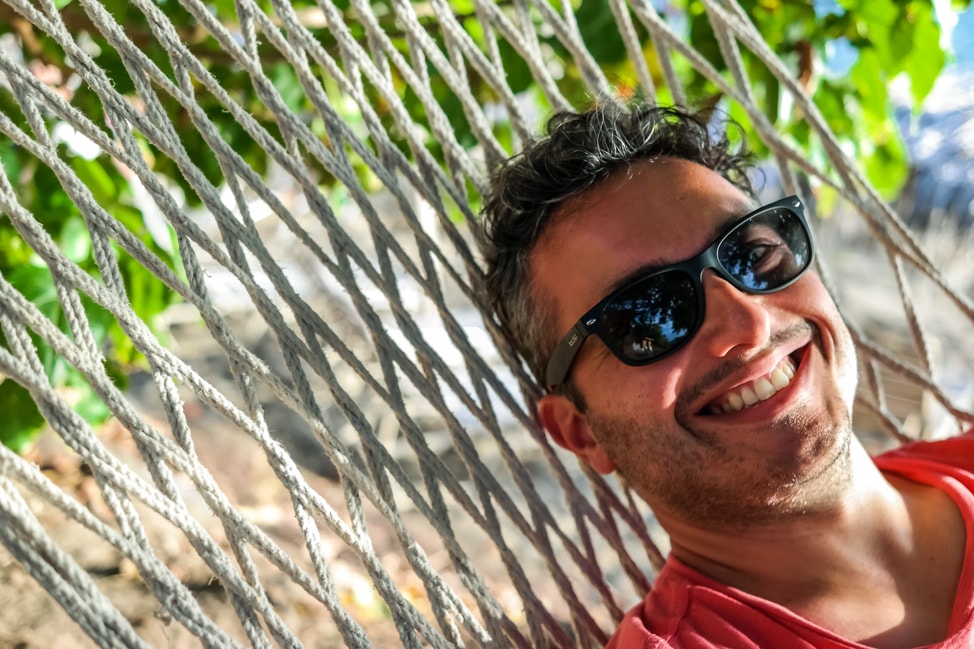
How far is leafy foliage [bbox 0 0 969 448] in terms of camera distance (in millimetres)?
1184

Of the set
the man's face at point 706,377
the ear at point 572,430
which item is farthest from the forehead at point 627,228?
the ear at point 572,430

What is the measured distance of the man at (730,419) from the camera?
3.28 feet

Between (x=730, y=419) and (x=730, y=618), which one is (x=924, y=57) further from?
(x=730, y=618)

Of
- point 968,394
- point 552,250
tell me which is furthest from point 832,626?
point 968,394

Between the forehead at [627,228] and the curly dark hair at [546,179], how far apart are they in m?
0.02

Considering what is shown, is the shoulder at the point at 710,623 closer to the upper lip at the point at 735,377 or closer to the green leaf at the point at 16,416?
the upper lip at the point at 735,377

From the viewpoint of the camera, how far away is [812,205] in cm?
694

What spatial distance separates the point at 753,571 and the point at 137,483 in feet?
2.33

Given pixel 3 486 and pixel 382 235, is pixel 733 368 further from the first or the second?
pixel 3 486

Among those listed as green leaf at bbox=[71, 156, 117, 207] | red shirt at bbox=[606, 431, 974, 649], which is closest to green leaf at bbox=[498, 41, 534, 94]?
green leaf at bbox=[71, 156, 117, 207]

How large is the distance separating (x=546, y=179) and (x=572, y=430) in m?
0.34

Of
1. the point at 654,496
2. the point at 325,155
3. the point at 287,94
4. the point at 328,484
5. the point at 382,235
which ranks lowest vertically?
the point at 654,496

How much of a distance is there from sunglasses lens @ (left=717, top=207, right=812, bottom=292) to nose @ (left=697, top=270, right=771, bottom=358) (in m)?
0.02

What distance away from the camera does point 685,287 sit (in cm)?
103
